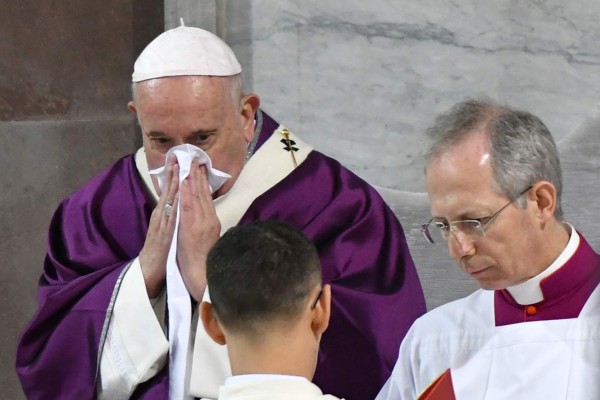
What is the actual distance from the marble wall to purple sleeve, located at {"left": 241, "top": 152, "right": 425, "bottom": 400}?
108cm

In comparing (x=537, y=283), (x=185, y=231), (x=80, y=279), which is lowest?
(x=80, y=279)

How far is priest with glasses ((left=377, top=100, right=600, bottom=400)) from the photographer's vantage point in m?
3.33

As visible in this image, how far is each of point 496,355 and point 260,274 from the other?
0.85m

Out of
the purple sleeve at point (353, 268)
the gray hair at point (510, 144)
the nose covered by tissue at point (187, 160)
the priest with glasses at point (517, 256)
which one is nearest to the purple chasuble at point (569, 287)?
the priest with glasses at point (517, 256)

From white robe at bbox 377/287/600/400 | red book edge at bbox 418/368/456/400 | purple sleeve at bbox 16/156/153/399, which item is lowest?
purple sleeve at bbox 16/156/153/399

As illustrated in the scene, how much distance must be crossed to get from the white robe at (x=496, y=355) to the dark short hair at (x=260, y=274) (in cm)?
71

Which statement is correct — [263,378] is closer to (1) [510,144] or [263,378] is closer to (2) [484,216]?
(2) [484,216]

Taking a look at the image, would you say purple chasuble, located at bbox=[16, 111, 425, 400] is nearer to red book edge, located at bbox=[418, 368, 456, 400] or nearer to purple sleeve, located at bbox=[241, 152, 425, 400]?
purple sleeve, located at bbox=[241, 152, 425, 400]

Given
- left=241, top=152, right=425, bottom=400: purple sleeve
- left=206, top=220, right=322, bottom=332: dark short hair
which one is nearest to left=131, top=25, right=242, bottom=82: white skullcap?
left=241, top=152, right=425, bottom=400: purple sleeve

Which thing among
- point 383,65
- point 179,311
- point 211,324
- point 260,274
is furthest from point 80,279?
point 383,65

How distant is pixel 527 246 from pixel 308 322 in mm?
758

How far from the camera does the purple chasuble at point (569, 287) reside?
3354 mm

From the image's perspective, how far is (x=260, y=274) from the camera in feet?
9.44

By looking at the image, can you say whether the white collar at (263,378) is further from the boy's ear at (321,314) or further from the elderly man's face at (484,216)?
the elderly man's face at (484,216)
